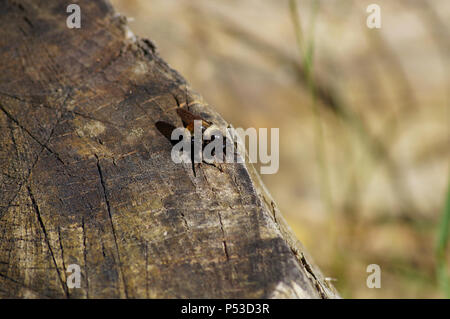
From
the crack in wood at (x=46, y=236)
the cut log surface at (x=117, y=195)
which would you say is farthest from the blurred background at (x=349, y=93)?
the crack in wood at (x=46, y=236)

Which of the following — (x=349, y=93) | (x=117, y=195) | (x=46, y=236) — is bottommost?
(x=46, y=236)

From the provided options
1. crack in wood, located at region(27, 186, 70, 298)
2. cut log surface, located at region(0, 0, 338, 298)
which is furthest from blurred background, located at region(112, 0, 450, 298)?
crack in wood, located at region(27, 186, 70, 298)

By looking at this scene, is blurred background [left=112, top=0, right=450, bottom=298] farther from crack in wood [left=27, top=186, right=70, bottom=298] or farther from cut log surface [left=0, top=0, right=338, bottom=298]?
crack in wood [left=27, top=186, right=70, bottom=298]

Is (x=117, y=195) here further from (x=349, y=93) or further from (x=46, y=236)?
(x=349, y=93)

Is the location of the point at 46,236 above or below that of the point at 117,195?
below

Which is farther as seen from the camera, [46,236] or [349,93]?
[349,93]

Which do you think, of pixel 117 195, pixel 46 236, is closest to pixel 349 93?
pixel 117 195

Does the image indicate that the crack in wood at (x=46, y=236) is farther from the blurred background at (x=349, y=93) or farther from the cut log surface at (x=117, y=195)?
the blurred background at (x=349, y=93)
